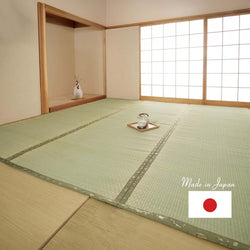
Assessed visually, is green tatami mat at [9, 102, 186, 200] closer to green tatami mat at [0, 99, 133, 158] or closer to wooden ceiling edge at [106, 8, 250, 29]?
green tatami mat at [0, 99, 133, 158]

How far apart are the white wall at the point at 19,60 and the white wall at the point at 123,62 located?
1.74 m

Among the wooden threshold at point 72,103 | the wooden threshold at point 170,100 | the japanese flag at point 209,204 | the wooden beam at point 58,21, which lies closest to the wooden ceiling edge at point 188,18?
the wooden beam at point 58,21

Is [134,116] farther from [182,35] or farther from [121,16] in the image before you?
[121,16]

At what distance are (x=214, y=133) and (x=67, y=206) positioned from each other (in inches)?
73.8

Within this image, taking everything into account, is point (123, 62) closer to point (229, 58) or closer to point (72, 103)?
point (72, 103)

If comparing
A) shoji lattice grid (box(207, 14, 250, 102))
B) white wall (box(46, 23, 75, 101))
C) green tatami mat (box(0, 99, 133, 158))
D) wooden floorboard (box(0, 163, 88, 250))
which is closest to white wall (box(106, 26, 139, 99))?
white wall (box(46, 23, 75, 101))

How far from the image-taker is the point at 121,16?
16.5ft

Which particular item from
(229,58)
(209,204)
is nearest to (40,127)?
(209,204)

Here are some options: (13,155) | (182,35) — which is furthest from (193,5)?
(13,155)

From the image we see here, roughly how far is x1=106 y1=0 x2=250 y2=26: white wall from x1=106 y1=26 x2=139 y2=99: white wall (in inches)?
10.3

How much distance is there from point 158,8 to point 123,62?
134cm

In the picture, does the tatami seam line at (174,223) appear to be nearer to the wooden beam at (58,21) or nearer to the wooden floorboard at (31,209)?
the wooden floorboard at (31,209)

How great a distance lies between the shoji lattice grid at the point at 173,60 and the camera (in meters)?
4.47

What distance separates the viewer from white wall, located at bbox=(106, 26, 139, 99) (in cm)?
499
